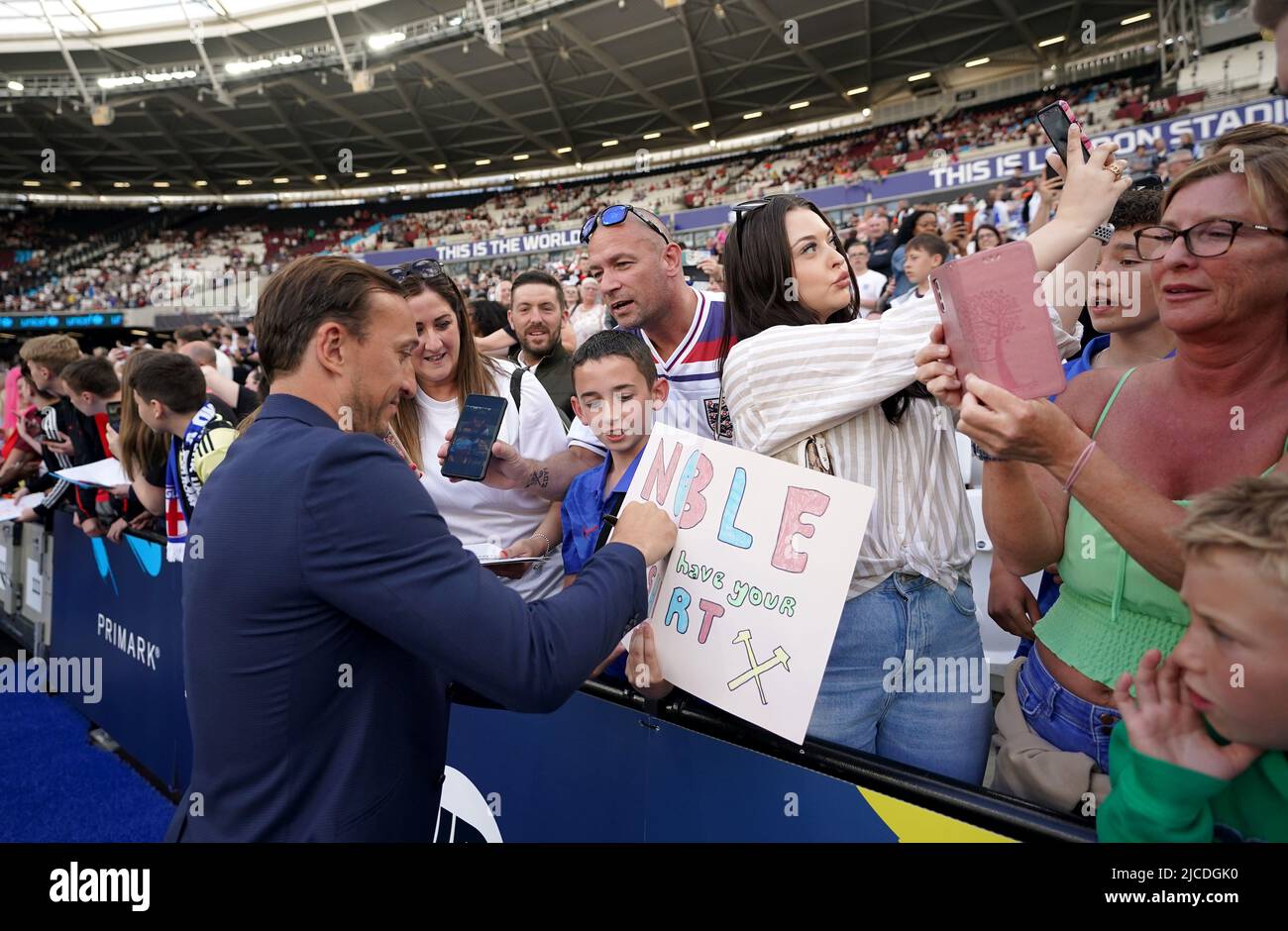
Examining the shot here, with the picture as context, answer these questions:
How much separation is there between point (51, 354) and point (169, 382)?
2.78 metres

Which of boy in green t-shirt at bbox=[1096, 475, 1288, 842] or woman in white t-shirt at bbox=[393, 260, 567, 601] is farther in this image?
woman in white t-shirt at bbox=[393, 260, 567, 601]

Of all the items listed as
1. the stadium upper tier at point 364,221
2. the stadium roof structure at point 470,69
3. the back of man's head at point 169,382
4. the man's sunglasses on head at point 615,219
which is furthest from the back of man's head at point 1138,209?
the stadium upper tier at point 364,221

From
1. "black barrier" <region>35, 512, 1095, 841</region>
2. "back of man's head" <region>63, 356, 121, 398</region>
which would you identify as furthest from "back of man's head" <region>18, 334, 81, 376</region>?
"black barrier" <region>35, 512, 1095, 841</region>

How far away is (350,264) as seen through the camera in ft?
4.58

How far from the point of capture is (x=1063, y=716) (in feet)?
4.08

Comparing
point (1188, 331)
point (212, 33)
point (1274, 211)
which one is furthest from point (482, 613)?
point (212, 33)

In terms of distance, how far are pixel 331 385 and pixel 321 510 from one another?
29 centimetres

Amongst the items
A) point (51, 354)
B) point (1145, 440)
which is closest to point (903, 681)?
point (1145, 440)

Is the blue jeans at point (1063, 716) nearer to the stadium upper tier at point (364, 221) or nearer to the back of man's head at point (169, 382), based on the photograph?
the back of man's head at point (169, 382)

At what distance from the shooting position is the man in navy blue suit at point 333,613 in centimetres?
115

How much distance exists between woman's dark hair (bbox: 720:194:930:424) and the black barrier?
0.74 meters

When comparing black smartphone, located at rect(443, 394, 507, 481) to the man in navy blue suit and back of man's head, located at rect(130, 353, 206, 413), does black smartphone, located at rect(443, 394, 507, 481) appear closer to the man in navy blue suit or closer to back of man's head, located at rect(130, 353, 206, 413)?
the man in navy blue suit

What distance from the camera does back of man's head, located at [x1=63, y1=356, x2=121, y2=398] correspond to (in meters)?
4.43

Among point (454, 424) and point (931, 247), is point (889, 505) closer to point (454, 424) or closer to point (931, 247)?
point (454, 424)
